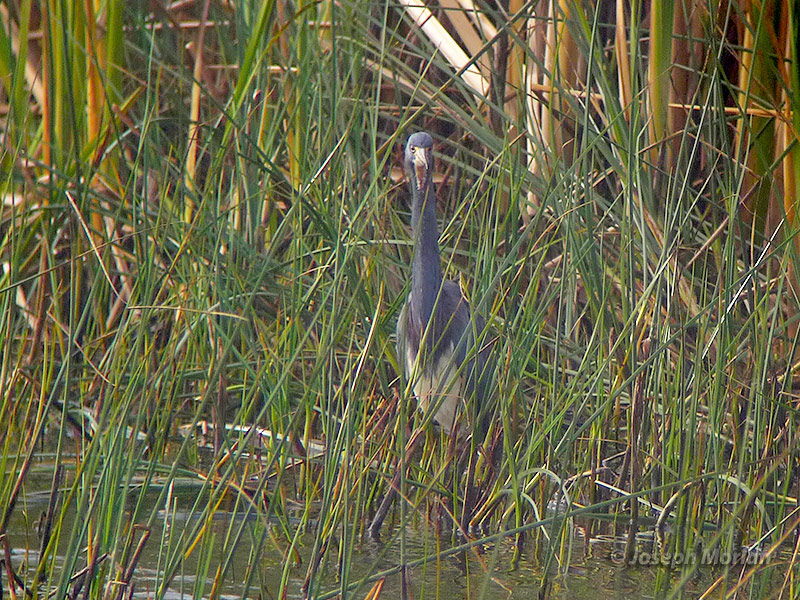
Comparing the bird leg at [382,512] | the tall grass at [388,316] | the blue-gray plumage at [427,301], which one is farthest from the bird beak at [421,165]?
the bird leg at [382,512]

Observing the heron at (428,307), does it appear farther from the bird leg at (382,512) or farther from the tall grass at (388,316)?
the bird leg at (382,512)

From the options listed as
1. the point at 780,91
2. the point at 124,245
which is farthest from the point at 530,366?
the point at 124,245

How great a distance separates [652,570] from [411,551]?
52 centimetres

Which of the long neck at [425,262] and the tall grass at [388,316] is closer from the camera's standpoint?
the tall grass at [388,316]

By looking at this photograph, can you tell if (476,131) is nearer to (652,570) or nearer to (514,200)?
(514,200)

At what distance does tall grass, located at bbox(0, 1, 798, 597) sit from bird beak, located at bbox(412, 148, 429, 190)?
10 cm

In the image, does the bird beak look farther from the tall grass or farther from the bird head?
the tall grass

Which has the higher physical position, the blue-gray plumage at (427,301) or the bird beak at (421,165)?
the bird beak at (421,165)

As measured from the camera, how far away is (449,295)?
2.88 meters

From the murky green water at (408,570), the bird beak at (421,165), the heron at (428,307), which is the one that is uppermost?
the bird beak at (421,165)

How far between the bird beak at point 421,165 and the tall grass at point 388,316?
0.33 ft

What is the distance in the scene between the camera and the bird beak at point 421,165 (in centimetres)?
265

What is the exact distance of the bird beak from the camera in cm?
265

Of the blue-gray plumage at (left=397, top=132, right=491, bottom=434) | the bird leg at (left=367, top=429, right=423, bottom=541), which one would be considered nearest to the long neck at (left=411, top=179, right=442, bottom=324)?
the blue-gray plumage at (left=397, top=132, right=491, bottom=434)
